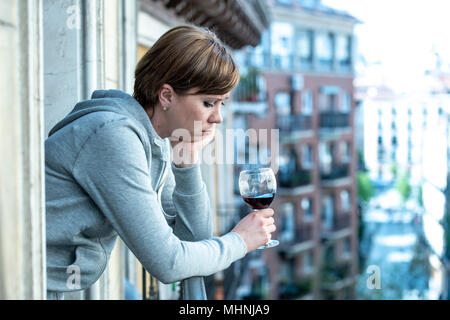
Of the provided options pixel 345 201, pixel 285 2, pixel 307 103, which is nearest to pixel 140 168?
pixel 285 2

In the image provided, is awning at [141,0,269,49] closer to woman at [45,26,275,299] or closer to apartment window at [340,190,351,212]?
woman at [45,26,275,299]

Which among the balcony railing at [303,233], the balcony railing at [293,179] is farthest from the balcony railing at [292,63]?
the balcony railing at [303,233]

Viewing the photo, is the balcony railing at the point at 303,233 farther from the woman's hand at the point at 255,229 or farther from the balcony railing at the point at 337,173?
the woman's hand at the point at 255,229

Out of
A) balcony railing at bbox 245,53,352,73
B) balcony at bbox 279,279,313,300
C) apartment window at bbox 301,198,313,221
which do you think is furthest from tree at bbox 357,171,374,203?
balcony at bbox 279,279,313,300

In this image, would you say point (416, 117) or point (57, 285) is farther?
point (416, 117)

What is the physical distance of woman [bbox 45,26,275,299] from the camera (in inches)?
41.6

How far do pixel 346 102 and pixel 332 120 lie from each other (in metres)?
1.27

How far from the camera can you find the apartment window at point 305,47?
16.2 metres

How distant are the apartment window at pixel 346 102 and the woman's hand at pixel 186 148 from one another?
1647 cm
